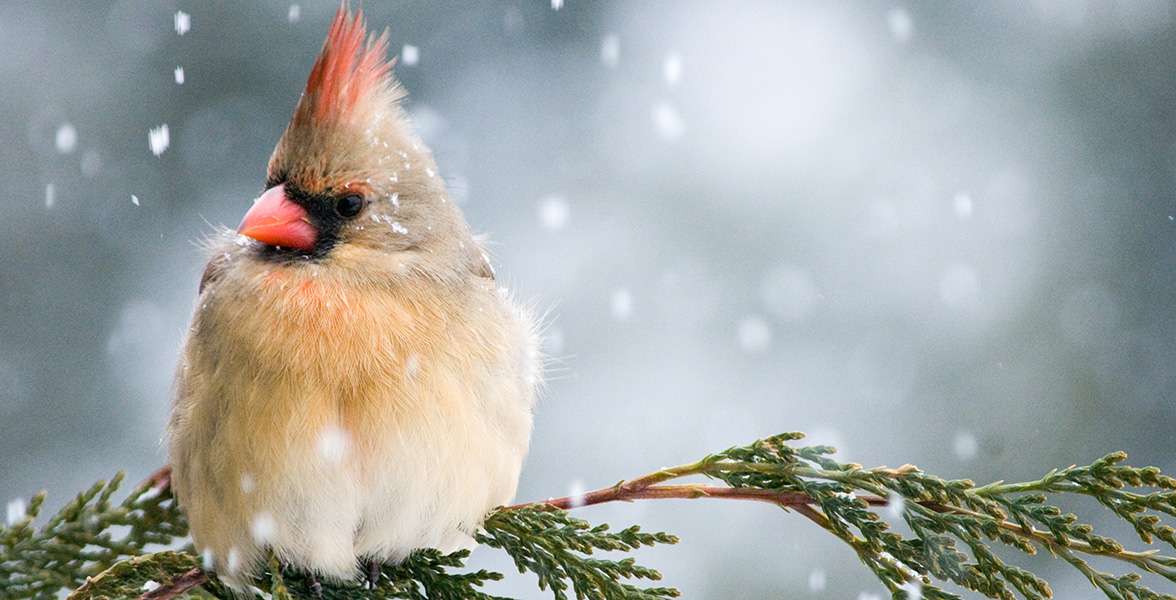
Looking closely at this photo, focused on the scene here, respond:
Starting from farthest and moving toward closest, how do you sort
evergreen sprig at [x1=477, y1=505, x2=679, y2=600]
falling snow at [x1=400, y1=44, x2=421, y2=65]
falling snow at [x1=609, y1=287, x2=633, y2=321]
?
falling snow at [x1=400, y1=44, x2=421, y2=65] < falling snow at [x1=609, y1=287, x2=633, y2=321] < evergreen sprig at [x1=477, y1=505, x2=679, y2=600]

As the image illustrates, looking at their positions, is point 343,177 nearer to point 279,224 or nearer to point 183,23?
point 279,224

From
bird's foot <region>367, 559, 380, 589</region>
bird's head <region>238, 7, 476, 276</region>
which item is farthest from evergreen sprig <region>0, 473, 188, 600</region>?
bird's head <region>238, 7, 476, 276</region>

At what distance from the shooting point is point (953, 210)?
4234 millimetres

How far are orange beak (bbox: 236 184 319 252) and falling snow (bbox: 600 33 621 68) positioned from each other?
279cm

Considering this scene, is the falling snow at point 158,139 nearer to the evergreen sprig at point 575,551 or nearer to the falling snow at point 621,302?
the falling snow at point 621,302

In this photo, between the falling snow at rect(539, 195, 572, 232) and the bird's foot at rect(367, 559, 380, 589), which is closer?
the bird's foot at rect(367, 559, 380, 589)

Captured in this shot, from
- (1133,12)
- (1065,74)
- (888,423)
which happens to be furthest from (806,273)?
(1133,12)

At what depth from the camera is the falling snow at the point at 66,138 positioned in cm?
394

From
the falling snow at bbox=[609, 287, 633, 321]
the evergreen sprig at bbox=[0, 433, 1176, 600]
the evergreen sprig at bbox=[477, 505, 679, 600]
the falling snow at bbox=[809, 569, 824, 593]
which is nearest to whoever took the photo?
the evergreen sprig at bbox=[0, 433, 1176, 600]

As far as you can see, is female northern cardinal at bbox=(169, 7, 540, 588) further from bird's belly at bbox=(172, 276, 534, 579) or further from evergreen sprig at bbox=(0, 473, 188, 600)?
evergreen sprig at bbox=(0, 473, 188, 600)

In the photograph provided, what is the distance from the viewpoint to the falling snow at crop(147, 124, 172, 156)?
3969mm

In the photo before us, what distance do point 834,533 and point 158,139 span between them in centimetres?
348

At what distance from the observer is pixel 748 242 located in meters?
3.96

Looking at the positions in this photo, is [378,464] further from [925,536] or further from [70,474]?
[70,474]
